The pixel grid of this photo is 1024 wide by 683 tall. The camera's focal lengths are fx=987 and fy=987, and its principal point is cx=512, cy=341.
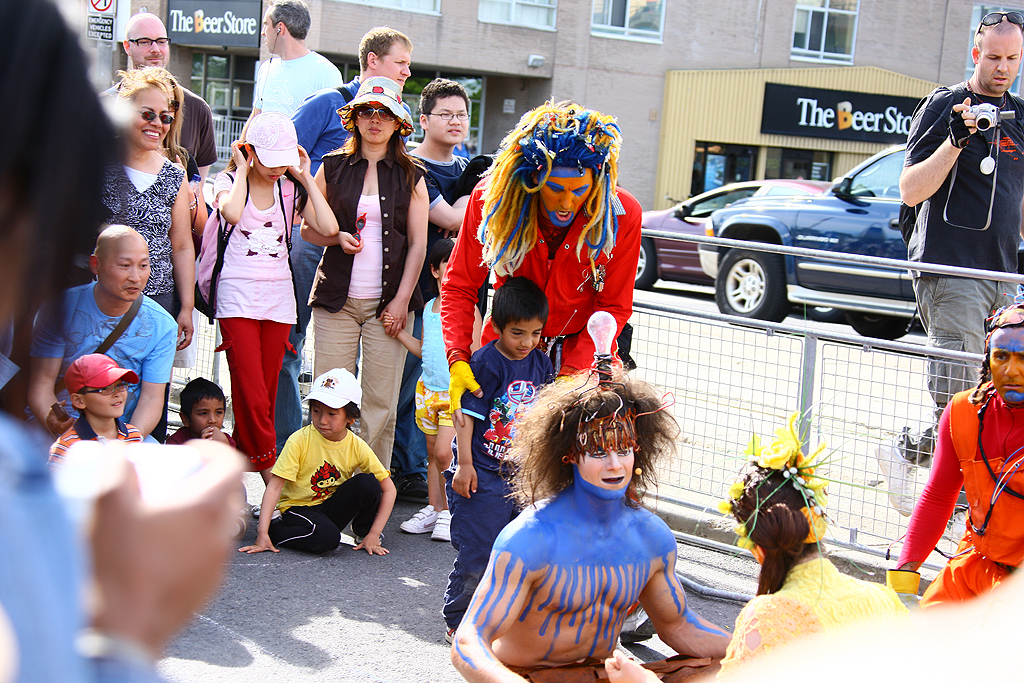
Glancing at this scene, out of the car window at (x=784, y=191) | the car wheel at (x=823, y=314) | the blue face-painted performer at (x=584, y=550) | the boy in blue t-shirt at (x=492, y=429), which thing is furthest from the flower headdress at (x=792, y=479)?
the car window at (x=784, y=191)

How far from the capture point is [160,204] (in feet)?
15.9

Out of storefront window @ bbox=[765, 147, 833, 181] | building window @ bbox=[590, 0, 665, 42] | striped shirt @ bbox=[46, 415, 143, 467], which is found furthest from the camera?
storefront window @ bbox=[765, 147, 833, 181]

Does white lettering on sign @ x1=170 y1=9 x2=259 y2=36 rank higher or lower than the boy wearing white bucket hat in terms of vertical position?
higher

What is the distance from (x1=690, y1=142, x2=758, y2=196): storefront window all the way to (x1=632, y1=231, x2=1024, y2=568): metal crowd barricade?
72.0ft

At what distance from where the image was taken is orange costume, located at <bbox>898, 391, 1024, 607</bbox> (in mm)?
3035

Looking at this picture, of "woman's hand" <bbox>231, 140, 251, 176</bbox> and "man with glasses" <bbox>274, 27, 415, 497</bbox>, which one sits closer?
"woman's hand" <bbox>231, 140, 251, 176</bbox>

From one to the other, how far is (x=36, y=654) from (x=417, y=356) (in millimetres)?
4636

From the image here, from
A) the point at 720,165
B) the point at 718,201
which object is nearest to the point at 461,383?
the point at 718,201

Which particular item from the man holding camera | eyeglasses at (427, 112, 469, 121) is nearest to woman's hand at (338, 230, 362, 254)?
eyeglasses at (427, 112, 469, 121)

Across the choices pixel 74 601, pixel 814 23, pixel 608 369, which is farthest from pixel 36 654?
pixel 814 23

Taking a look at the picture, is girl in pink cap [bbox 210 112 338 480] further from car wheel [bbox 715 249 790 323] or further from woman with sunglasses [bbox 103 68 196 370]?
car wheel [bbox 715 249 790 323]

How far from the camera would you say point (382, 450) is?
5238 mm

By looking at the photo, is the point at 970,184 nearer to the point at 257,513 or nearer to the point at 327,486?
the point at 327,486

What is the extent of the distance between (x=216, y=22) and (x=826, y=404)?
74.5ft
